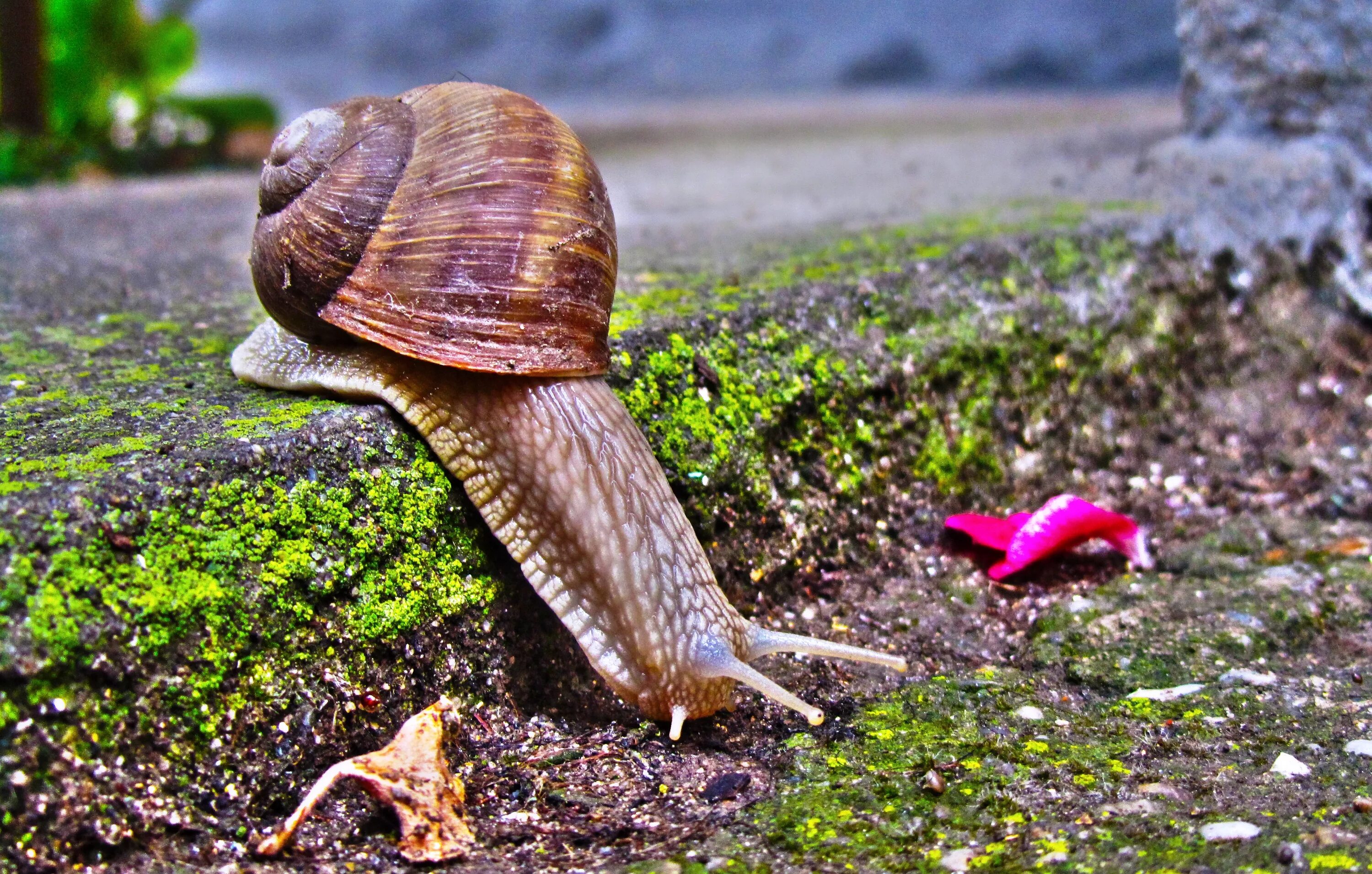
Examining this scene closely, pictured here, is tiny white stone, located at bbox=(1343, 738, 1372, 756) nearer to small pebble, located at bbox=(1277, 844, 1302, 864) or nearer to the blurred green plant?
small pebble, located at bbox=(1277, 844, 1302, 864)

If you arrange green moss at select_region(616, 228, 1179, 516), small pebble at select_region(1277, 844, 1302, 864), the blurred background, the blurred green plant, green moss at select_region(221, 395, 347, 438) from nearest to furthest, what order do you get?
small pebble at select_region(1277, 844, 1302, 864), green moss at select_region(221, 395, 347, 438), green moss at select_region(616, 228, 1179, 516), the blurred green plant, the blurred background

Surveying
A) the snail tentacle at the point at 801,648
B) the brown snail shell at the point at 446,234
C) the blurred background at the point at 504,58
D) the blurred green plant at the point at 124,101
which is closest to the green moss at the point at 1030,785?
the snail tentacle at the point at 801,648

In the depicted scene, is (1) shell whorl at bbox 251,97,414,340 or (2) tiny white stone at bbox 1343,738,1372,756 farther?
(1) shell whorl at bbox 251,97,414,340

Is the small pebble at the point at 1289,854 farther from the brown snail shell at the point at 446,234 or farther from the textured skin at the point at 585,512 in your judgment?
the brown snail shell at the point at 446,234

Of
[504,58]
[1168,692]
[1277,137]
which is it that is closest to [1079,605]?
[1168,692]

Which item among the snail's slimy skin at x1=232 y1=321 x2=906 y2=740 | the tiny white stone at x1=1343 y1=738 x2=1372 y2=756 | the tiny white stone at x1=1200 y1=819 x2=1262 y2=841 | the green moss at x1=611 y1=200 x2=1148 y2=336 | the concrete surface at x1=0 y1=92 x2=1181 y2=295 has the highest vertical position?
the concrete surface at x1=0 y1=92 x2=1181 y2=295

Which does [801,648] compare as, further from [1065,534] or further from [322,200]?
[322,200]

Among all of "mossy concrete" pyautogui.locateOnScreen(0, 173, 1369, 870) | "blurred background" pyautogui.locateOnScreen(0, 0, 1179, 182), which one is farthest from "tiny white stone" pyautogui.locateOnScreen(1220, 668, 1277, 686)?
"blurred background" pyautogui.locateOnScreen(0, 0, 1179, 182)

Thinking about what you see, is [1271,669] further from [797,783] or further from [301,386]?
[301,386]
